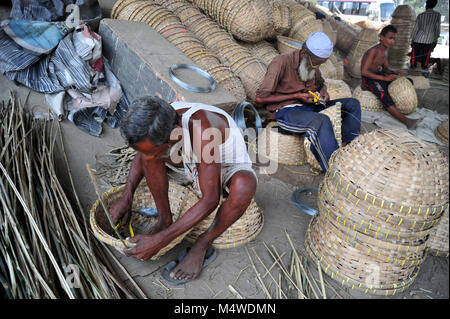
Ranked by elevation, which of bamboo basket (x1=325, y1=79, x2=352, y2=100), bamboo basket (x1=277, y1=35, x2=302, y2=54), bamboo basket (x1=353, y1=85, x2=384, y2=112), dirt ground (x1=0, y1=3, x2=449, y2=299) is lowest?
dirt ground (x1=0, y1=3, x2=449, y2=299)

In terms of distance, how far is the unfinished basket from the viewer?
1.96m

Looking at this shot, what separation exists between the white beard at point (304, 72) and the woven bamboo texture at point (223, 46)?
77 centimetres

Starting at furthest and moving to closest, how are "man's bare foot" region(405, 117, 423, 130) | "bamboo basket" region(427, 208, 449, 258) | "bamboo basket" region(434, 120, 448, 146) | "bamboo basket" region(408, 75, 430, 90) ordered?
"bamboo basket" region(408, 75, 430, 90) → "man's bare foot" region(405, 117, 423, 130) → "bamboo basket" region(434, 120, 448, 146) → "bamboo basket" region(427, 208, 449, 258)

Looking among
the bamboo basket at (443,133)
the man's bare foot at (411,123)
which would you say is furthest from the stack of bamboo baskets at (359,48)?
the bamboo basket at (443,133)

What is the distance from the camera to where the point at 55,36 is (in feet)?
9.20

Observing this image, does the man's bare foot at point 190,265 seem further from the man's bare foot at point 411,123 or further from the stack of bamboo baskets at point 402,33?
the stack of bamboo baskets at point 402,33

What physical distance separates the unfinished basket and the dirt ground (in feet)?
0.15

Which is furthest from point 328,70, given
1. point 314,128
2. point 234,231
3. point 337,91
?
point 234,231

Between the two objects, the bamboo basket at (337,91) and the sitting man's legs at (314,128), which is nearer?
the sitting man's legs at (314,128)

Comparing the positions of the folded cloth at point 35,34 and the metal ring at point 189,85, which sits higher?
the folded cloth at point 35,34

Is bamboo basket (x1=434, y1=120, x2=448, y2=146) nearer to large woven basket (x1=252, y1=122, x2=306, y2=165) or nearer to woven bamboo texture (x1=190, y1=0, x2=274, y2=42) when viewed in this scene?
large woven basket (x1=252, y1=122, x2=306, y2=165)

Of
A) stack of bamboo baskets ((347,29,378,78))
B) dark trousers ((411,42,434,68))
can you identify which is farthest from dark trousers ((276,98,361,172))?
dark trousers ((411,42,434,68))

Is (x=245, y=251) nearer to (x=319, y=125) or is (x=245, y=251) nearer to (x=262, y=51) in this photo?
(x=319, y=125)

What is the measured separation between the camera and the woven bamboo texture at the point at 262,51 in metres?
4.14
